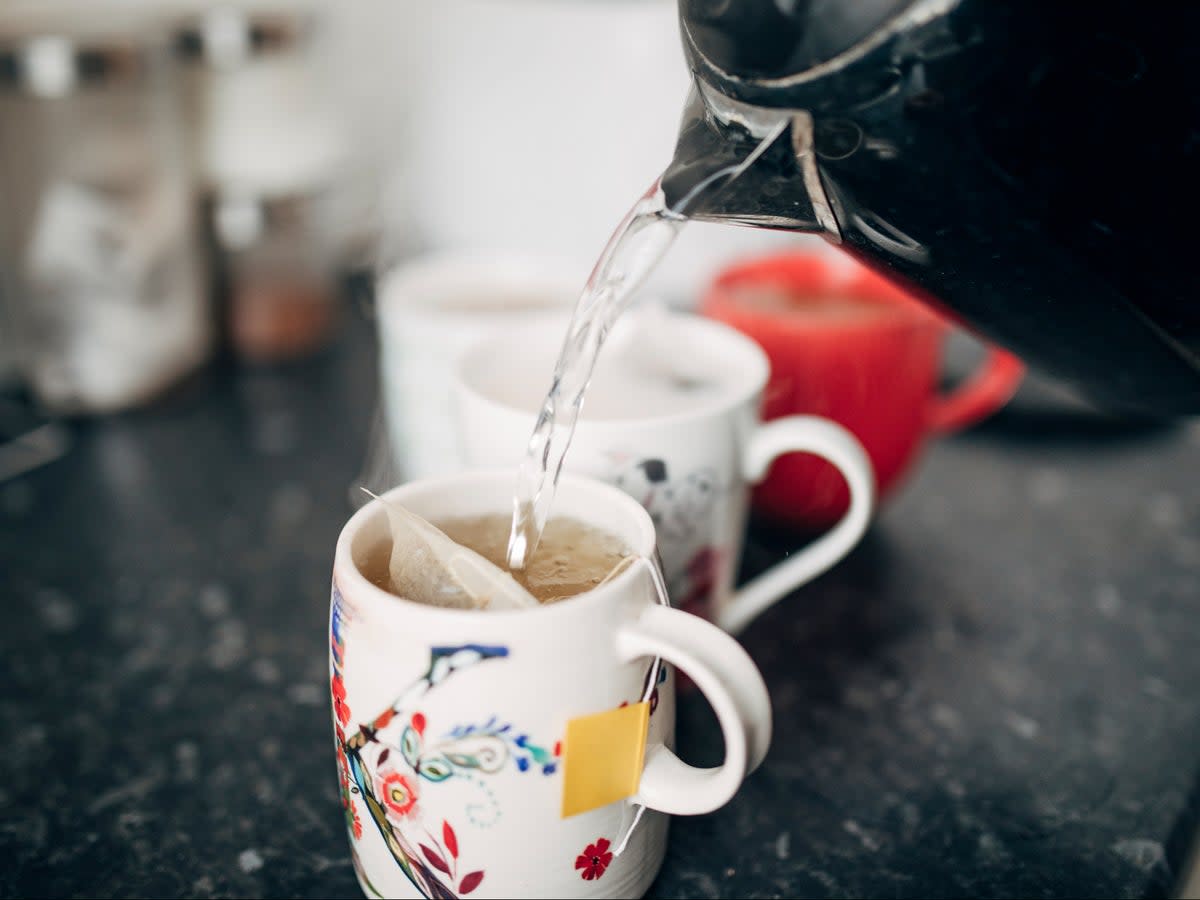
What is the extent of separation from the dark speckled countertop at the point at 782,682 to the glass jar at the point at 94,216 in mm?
54

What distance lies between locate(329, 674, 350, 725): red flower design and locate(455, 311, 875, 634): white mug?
0.48 feet

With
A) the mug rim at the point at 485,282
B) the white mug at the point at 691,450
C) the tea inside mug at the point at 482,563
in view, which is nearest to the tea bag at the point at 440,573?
the tea inside mug at the point at 482,563

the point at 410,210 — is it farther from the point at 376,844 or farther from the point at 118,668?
the point at 376,844

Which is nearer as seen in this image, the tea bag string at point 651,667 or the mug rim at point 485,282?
the tea bag string at point 651,667

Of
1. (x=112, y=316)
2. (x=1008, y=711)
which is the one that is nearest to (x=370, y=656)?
(x=1008, y=711)

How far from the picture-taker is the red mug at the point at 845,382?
62cm

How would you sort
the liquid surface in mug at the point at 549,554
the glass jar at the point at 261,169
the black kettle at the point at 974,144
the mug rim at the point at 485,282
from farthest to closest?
the glass jar at the point at 261,169 < the mug rim at the point at 485,282 < the liquid surface in mug at the point at 549,554 < the black kettle at the point at 974,144

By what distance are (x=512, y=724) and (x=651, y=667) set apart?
0.19 feet

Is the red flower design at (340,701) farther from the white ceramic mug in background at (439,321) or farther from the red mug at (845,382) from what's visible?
the red mug at (845,382)

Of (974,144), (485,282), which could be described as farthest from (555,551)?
(485,282)

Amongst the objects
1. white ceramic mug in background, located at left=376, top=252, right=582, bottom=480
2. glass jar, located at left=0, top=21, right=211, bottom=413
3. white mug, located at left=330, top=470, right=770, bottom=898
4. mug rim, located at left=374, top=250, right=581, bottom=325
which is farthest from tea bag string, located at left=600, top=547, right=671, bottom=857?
glass jar, located at left=0, top=21, right=211, bottom=413

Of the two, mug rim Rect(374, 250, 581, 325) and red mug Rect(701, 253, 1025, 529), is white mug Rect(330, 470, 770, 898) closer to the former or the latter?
red mug Rect(701, 253, 1025, 529)

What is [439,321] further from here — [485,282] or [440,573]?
[440,573]

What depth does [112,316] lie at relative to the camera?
808mm
